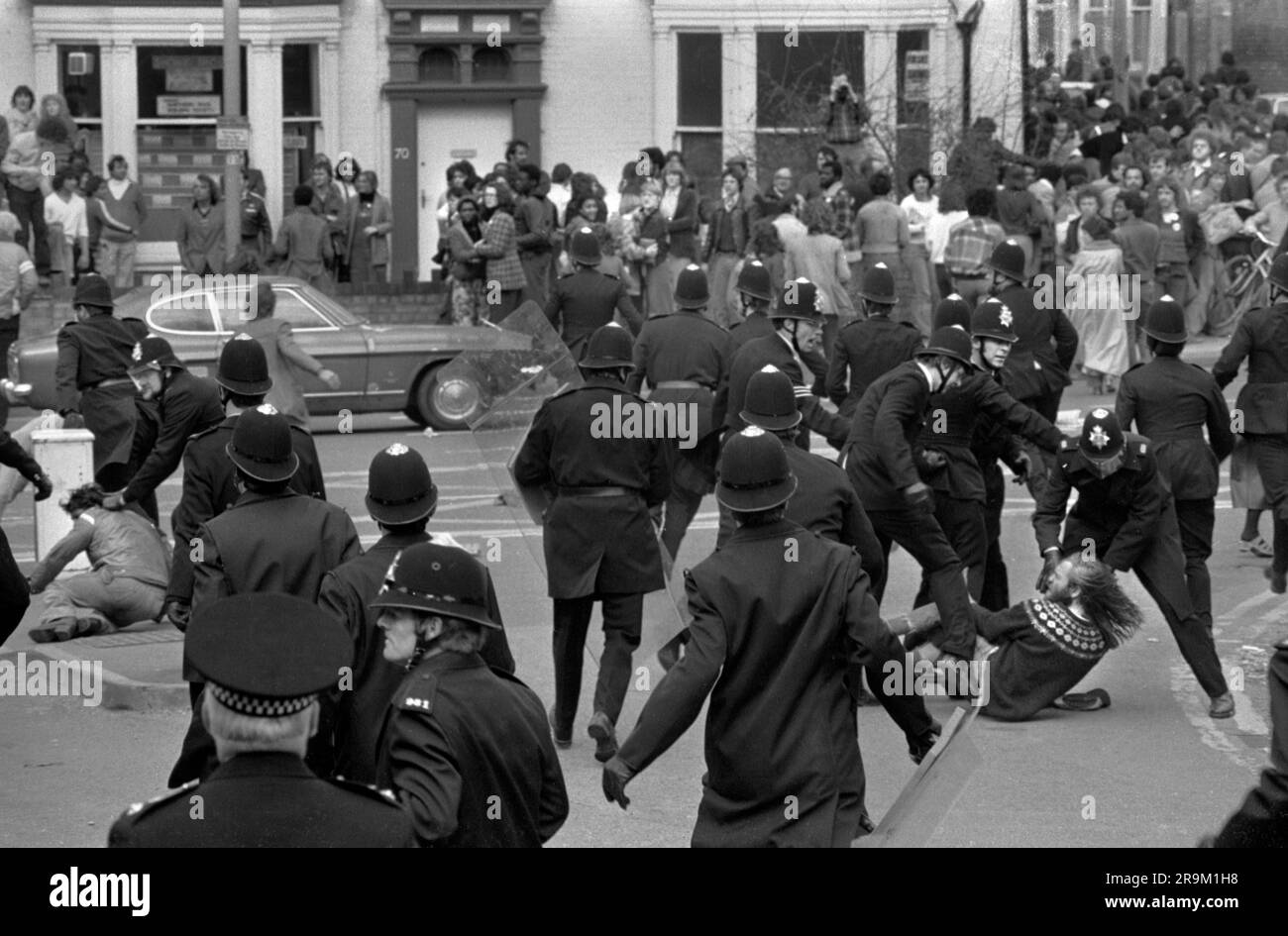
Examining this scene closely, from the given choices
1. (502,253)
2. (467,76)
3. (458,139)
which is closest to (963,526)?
(502,253)

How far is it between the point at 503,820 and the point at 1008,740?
15.7ft

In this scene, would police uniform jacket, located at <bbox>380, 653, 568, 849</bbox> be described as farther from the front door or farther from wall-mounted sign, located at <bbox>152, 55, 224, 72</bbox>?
wall-mounted sign, located at <bbox>152, 55, 224, 72</bbox>

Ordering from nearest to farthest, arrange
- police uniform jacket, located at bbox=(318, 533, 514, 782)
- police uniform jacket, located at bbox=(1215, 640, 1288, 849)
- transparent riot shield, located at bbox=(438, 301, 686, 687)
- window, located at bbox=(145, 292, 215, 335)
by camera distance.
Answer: police uniform jacket, located at bbox=(1215, 640, 1288, 849)
police uniform jacket, located at bbox=(318, 533, 514, 782)
transparent riot shield, located at bbox=(438, 301, 686, 687)
window, located at bbox=(145, 292, 215, 335)

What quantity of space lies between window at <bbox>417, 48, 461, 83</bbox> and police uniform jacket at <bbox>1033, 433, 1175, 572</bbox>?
63.0 ft

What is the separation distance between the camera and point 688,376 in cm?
1189

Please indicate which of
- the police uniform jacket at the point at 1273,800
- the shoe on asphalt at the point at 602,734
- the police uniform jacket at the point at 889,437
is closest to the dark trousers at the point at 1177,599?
the police uniform jacket at the point at 889,437

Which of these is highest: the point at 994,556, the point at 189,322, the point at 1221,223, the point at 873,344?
the point at 1221,223

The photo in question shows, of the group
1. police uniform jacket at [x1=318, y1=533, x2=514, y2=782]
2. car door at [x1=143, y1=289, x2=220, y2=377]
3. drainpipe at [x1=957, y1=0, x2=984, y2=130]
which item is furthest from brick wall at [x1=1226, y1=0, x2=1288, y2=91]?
police uniform jacket at [x1=318, y1=533, x2=514, y2=782]

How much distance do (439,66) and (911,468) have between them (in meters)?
19.5

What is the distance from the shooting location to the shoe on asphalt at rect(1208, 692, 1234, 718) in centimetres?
952

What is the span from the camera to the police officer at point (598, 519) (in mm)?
8859

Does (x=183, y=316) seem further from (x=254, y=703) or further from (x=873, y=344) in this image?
(x=254, y=703)

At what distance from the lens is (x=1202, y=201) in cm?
2323
